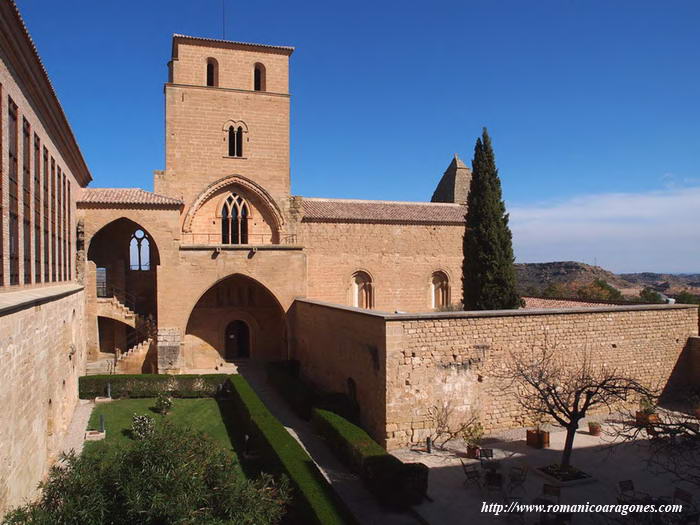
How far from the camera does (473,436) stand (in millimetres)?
13641

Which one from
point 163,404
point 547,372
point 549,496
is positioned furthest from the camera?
point 163,404

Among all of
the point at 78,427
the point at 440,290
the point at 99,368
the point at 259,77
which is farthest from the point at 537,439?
the point at 259,77

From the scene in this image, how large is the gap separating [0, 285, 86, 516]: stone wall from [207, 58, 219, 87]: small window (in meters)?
13.8

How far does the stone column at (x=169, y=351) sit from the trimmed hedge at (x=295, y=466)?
5547 mm

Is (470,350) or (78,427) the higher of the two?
(470,350)

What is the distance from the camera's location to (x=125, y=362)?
20734 mm

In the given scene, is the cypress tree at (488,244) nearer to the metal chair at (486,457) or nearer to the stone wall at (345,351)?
the stone wall at (345,351)

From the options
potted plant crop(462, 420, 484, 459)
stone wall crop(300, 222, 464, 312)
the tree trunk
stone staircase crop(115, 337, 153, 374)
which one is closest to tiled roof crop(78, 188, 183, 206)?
stone staircase crop(115, 337, 153, 374)

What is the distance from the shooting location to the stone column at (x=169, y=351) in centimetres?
2019

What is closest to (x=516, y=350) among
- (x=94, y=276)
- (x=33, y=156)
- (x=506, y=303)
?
(x=506, y=303)

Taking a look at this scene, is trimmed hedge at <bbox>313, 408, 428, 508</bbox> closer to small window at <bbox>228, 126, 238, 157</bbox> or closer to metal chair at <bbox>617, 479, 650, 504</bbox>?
metal chair at <bbox>617, 479, 650, 504</bbox>

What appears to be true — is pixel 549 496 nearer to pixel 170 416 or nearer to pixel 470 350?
pixel 470 350

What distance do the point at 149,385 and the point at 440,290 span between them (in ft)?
48.3

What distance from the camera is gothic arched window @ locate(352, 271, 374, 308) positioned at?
2500cm
